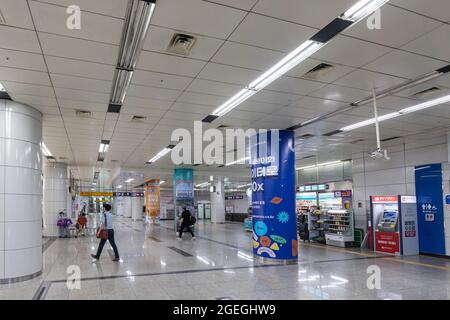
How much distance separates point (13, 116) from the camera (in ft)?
22.2

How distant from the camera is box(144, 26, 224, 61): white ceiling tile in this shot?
415 cm

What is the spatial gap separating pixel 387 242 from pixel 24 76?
985 cm

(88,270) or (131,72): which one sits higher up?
(131,72)

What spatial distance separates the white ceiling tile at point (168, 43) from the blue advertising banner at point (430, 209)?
8367mm

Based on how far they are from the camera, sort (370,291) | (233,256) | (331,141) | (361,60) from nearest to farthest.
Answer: (361,60), (370,291), (233,256), (331,141)

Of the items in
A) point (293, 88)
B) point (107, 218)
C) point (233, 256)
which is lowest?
point (233, 256)

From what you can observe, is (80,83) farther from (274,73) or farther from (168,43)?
(274,73)

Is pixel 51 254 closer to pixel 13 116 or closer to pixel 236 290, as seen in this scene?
pixel 13 116

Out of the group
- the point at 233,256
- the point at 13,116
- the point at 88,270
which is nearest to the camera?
the point at 13,116

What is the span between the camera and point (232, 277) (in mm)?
6930

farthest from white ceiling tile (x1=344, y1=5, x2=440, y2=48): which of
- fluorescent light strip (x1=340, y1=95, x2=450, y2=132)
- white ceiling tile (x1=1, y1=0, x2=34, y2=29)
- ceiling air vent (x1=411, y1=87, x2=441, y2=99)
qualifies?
white ceiling tile (x1=1, y1=0, x2=34, y2=29)

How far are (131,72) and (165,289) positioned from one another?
11.5ft

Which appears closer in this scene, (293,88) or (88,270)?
(293,88)
